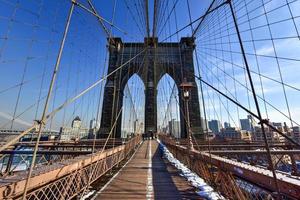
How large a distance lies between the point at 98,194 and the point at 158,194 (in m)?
1.18

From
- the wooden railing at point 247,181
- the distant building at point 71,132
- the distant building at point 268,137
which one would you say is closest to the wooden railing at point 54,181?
the wooden railing at point 247,181

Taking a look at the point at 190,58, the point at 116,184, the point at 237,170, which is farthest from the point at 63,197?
the point at 190,58

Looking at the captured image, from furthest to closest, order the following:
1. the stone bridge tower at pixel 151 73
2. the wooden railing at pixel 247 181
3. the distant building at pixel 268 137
Answer: the stone bridge tower at pixel 151 73, the distant building at pixel 268 137, the wooden railing at pixel 247 181

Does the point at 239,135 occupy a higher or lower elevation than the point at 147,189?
higher

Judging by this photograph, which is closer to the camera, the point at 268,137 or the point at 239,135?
the point at 268,137

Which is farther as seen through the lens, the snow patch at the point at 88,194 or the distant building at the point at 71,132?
the distant building at the point at 71,132

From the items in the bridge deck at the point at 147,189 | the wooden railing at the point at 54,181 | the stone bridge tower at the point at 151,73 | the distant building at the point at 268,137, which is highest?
the stone bridge tower at the point at 151,73

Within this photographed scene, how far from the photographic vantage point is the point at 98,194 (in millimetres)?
3230

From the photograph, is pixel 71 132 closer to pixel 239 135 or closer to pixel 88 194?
pixel 239 135

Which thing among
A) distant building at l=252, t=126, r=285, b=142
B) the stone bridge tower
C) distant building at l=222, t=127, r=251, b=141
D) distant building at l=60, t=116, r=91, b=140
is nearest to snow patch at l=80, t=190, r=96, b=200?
distant building at l=60, t=116, r=91, b=140

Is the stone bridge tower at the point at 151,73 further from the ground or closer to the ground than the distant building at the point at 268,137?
further from the ground

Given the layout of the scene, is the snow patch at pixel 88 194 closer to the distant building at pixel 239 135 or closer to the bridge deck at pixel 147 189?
the bridge deck at pixel 147 189

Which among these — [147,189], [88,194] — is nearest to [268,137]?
[147,189]

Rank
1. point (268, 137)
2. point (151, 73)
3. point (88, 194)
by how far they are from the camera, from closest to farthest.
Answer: point (88, 194) < point (268, 137) < point (151, 73)
